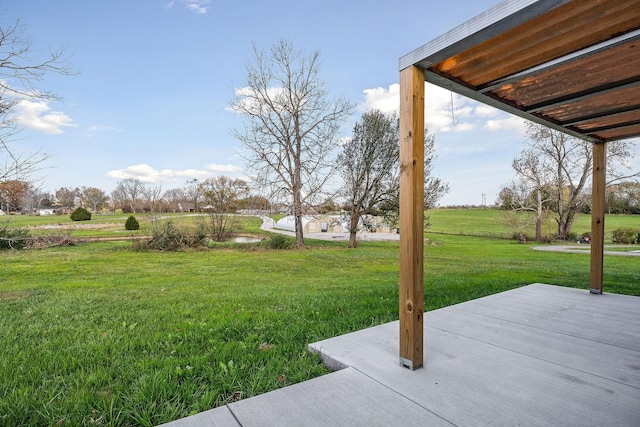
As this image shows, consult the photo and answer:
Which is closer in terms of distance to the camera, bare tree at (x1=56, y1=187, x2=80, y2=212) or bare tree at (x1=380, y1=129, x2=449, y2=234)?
bare tree at (x1=380, y1=129, x2=449, y2=234)

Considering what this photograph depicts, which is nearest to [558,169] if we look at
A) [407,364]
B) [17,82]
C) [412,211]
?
[412,211]

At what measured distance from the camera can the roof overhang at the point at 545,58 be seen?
172 cm

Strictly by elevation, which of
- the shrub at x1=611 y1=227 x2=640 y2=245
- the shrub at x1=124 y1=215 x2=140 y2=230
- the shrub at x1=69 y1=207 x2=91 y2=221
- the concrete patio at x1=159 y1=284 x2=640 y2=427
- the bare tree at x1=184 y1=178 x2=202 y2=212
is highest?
the bare tree at x1=184 y1=178 x2=202 y2=212

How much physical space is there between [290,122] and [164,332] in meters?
12.1

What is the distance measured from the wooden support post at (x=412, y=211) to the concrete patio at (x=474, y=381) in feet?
0.69

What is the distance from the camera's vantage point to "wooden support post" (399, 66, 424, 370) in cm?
207

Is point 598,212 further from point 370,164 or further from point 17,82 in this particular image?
point 370,164

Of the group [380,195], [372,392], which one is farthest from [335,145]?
[372,392]

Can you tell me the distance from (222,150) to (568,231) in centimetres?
2077

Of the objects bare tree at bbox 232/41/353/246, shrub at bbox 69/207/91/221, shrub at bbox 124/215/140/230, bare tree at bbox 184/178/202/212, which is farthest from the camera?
shrub at bbox 69/207/91/221

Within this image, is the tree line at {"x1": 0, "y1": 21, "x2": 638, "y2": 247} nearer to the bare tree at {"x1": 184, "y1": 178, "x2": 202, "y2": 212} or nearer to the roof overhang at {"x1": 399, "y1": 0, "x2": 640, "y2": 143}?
the bare tree at {"x1": 184, "y1": 178, "x2": 202, "y2": 212}

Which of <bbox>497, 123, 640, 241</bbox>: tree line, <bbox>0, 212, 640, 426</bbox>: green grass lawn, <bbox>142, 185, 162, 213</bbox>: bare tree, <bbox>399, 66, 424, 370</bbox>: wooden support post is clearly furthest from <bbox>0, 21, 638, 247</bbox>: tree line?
<bbox>399, 66, 424, 370</bbox>: wooden support post

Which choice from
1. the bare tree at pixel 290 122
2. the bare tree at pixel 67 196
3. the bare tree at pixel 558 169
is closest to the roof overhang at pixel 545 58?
the bare tree at pixel 290 122

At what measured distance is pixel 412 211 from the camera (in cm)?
206
